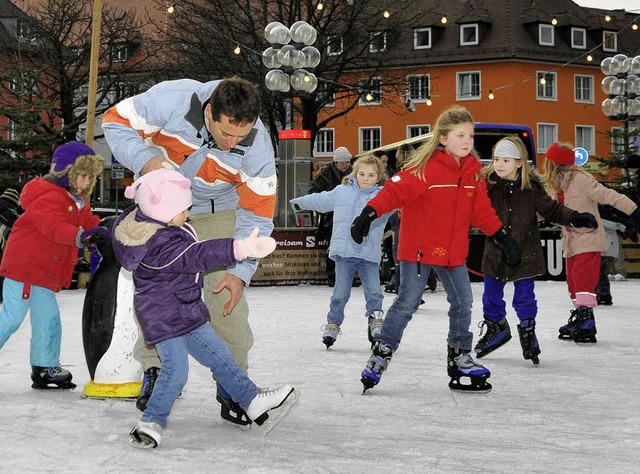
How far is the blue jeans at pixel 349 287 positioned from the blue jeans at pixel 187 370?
3.95 meters

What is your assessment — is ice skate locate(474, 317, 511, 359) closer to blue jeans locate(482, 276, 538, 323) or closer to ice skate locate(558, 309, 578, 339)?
blue jeans locate(482, 276, 538, 323)

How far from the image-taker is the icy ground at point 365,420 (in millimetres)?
4602

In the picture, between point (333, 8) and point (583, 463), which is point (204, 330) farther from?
point (333, 8)

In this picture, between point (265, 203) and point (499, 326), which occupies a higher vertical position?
point (265, 203)

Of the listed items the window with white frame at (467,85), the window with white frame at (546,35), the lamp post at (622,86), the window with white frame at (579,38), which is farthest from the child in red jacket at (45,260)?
the window with white frame at (579,38)

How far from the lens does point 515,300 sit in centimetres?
823

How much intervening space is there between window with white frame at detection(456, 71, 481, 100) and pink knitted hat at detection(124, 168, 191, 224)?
50.9m

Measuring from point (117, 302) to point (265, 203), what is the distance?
5.13 feet

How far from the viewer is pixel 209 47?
34312 mm

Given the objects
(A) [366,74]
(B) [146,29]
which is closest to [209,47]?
(A) [366,74]

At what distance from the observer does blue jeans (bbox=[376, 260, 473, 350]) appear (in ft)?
22.1

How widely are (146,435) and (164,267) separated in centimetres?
77

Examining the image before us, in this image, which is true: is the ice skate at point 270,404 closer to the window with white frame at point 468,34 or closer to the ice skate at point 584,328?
the ice skate at point 584,328

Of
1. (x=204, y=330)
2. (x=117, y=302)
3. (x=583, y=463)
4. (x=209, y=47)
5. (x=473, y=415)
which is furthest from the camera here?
(x=209, y=47)
